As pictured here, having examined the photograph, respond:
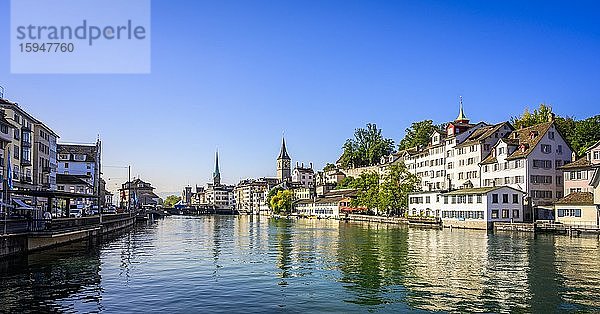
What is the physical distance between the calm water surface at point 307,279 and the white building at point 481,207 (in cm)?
2796

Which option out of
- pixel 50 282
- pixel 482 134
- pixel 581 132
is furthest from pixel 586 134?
pixel 50 282

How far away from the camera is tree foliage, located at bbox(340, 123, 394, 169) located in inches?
6905

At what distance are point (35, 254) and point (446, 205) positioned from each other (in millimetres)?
66329

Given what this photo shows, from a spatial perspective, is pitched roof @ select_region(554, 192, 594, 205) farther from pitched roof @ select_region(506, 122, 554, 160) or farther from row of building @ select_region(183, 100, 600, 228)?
pitched roof @ select_region(506, 122, 554, 160)

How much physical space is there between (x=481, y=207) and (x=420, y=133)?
65696mm

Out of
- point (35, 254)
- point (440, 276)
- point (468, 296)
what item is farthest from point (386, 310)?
point (35, 254)

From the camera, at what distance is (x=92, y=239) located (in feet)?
201

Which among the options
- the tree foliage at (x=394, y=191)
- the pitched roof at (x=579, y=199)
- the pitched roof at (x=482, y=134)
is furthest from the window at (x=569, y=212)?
the tree foliage at (x=394, y=191)

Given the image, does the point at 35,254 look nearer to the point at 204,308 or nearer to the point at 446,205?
the point at 204,308

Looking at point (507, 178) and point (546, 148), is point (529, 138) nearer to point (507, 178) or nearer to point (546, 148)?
point (546, 148)

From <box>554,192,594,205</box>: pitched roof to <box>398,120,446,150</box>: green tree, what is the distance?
6889 cm

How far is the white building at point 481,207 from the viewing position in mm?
80375

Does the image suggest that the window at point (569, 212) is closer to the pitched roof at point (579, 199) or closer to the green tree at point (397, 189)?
the pitched roof at point (579, 199)

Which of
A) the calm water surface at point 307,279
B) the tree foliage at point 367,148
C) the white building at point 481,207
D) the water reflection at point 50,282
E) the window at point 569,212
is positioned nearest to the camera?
the water reflection at point 50,282
